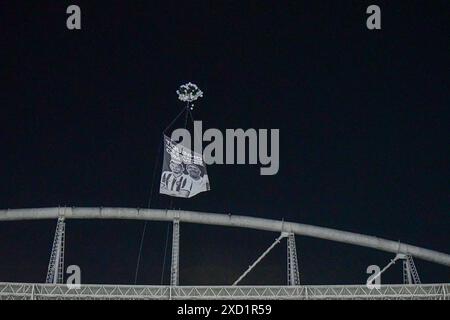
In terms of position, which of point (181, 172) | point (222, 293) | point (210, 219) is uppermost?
point (181, 172)

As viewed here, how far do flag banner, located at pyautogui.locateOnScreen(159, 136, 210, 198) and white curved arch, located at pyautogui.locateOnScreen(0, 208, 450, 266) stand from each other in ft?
8.48

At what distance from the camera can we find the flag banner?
50.0 metres

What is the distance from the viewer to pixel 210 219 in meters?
53.3

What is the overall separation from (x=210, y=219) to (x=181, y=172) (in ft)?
18.0

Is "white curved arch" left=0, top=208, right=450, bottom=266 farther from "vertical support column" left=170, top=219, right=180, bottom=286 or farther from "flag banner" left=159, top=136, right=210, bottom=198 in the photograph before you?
"vertical support column" left=170, top=219, right=180, bottom=286

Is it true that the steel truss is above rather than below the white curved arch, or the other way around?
below

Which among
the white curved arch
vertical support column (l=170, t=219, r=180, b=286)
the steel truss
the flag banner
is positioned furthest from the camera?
the white curved arch

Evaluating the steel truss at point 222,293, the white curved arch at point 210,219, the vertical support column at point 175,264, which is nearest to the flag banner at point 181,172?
the white curved arch at point 210,219

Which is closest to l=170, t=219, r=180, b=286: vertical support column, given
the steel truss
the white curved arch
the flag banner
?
the steel truss

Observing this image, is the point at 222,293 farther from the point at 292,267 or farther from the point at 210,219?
the point at 210,219

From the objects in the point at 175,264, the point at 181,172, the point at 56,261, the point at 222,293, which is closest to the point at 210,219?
the point at 181,172

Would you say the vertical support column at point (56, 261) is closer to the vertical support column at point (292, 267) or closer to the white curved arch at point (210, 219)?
the white curved arch at point (210, 219)
